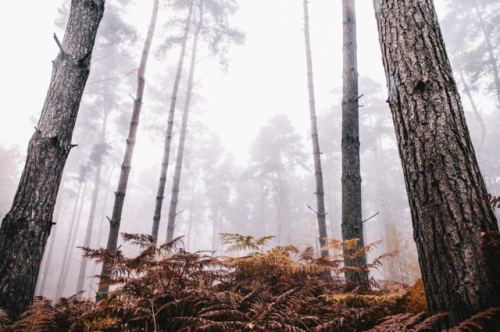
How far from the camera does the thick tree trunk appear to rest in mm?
2162

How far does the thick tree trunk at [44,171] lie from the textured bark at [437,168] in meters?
3.36

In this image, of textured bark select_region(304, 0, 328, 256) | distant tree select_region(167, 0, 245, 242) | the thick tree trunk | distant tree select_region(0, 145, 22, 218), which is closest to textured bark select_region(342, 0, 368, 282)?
textured bark select_region(304, 0, 328, 256)

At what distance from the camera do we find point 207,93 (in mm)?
18953

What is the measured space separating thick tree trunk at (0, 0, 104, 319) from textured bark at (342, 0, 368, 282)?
379 cm

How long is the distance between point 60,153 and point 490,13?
2828cm

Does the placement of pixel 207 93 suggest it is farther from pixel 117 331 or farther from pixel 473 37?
pixel 473 37

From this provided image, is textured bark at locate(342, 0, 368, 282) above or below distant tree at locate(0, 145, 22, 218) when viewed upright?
below

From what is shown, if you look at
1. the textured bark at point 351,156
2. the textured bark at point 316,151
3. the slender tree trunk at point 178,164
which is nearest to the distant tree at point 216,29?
the slender tree trunk at point 178,164

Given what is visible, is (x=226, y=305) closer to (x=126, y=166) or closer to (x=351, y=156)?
(x=351, y=156)

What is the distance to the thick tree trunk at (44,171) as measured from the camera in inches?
85.1

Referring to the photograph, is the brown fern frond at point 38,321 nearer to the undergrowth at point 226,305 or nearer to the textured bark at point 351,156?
the undergrowth at point 226,305

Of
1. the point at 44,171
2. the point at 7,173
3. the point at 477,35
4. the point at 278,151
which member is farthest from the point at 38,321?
the point at 7,173

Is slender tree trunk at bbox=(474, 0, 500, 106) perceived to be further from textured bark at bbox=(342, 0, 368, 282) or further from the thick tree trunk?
the thick tree trunk

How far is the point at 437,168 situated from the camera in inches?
55.5
